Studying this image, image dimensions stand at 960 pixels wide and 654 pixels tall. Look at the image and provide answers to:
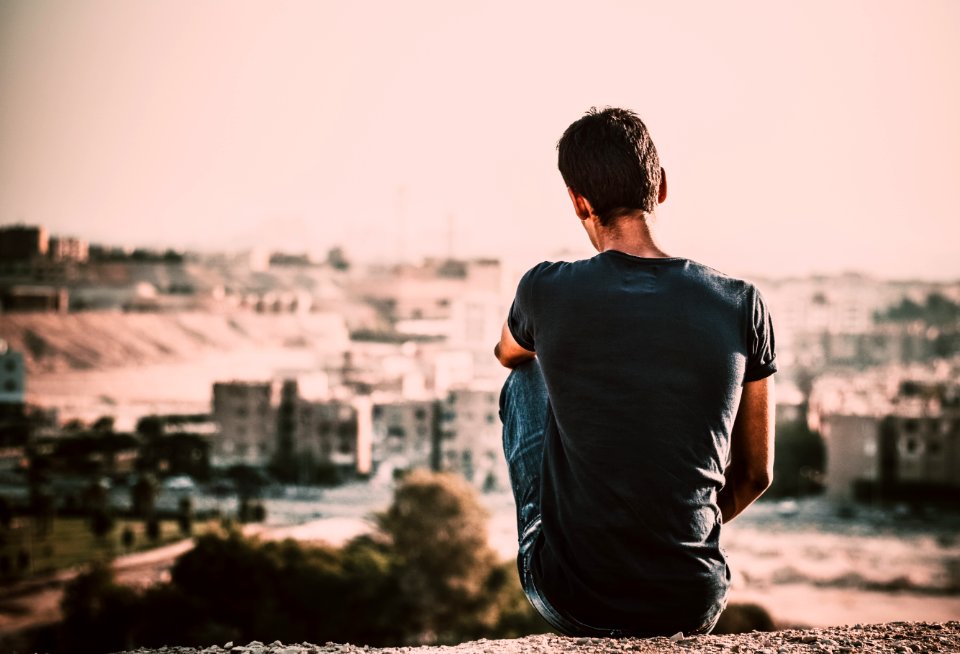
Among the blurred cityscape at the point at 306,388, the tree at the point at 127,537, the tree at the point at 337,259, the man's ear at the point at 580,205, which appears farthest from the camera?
the tree at the point at 337,259

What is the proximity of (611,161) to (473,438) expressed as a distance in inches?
772

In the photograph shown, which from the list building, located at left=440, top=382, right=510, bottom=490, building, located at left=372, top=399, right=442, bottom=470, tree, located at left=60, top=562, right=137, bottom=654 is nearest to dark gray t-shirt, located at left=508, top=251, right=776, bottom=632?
tree, located at left=60, top=562, right=137, bottom=654

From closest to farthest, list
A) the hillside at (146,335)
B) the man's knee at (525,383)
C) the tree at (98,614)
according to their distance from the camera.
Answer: the man's knee at (525,383)
the tree at (98,614)
the hillside at (146,335)

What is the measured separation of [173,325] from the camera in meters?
27.0

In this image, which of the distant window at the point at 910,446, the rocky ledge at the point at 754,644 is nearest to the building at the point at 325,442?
the distant window at the point at 910,446

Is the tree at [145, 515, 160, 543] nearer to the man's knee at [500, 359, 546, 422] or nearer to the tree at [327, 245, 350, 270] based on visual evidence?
the tree at [327, 245, 350, 270]

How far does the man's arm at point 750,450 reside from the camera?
117 cm

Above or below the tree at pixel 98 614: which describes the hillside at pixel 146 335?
above

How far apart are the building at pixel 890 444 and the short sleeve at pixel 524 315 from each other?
68.9 feet

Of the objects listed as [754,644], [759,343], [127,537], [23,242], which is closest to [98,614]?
[127,537]

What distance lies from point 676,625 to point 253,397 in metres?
21.5

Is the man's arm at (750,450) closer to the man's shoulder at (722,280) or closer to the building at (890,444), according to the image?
the man's shoulder at (722,280)

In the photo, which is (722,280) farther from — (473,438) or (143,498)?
(143,498)

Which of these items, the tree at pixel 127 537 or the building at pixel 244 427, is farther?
the building at pixel 244 427
